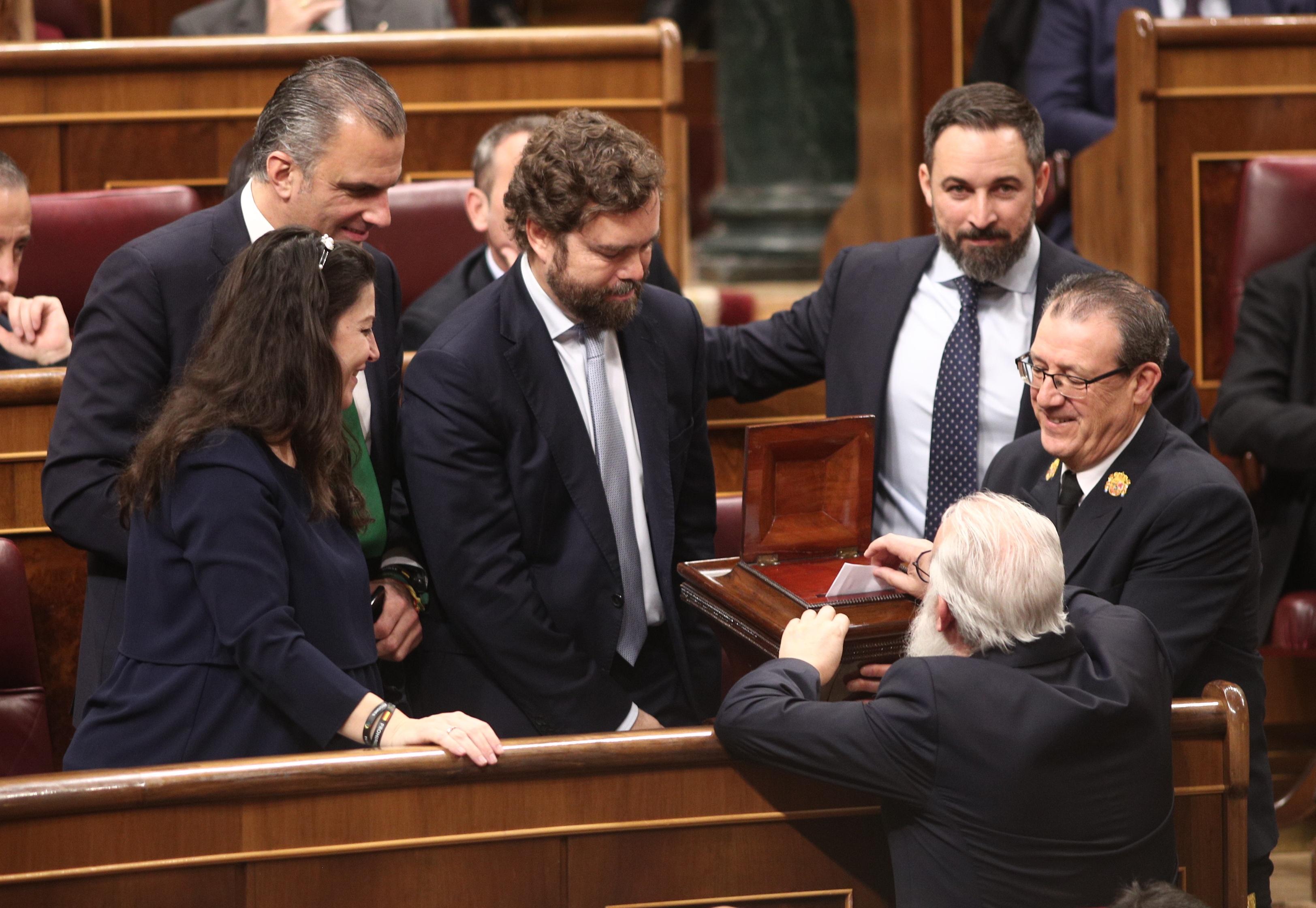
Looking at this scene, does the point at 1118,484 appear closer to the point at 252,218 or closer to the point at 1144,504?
A: the point at 1144,504

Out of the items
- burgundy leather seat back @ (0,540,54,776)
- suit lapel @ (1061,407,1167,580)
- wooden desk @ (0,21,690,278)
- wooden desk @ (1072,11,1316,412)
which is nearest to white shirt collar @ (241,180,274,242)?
burgundy leather seat back @ (0,540,54,776)

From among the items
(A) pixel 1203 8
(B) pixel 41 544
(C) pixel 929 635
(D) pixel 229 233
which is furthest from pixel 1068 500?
(A) pixel 1203 8

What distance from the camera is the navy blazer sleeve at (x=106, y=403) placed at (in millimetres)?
2002

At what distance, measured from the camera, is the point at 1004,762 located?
5.50ft

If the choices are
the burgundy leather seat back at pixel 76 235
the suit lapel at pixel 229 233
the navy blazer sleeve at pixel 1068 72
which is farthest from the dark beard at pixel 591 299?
the navy blazer sleeve at pixel 1068 72

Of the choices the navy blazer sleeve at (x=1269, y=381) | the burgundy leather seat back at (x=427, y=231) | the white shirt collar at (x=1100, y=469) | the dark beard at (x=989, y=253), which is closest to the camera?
the white shirt collar at (x=1100, y=469)

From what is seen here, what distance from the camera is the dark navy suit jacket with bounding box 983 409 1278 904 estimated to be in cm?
207

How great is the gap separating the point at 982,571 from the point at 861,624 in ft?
A: 0.90

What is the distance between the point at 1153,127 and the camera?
352 centimetres

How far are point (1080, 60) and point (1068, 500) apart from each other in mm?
2201

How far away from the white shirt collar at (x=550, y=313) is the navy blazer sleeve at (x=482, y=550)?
0.51ft

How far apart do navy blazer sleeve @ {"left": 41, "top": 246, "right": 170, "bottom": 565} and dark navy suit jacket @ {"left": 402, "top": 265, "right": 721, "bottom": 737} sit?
0.38 meters

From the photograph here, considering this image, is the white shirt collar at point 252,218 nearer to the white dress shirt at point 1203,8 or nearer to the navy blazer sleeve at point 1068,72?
the navy blazer sleeve at point 1068,72

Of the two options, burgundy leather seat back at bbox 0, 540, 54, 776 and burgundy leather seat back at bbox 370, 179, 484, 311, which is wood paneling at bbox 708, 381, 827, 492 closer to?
burgundy leather seat back at bbox 370, 179, 484, 311
